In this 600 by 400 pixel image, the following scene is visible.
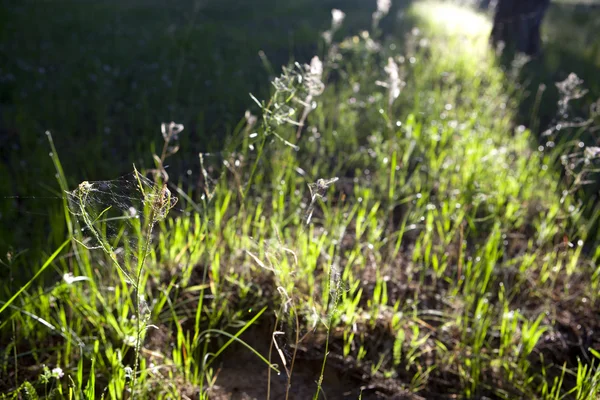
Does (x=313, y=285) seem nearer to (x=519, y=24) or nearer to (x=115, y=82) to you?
(x=115, y=82)

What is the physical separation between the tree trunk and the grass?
9.30 ft

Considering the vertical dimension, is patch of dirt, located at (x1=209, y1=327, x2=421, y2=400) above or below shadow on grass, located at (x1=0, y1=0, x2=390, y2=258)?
below

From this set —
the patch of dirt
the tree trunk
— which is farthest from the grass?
the tree trunk

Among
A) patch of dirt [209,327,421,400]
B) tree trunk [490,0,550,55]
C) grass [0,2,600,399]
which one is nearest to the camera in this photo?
grass [0,2,600,399]

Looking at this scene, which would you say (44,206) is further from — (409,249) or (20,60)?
(20,60)

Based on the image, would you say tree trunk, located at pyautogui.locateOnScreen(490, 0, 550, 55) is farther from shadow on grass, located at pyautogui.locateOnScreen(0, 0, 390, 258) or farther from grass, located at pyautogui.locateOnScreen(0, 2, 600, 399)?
grass, located at pyautogui.locateOnScreen(0, 2, 600, 399)

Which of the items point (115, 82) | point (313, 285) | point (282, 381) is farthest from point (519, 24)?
point (282, 381)

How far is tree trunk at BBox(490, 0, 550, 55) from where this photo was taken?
580cm

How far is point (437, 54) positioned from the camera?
5.10 metres

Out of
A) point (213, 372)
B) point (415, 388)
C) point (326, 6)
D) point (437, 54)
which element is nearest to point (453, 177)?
point (415, 388)

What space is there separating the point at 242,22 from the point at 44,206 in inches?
179

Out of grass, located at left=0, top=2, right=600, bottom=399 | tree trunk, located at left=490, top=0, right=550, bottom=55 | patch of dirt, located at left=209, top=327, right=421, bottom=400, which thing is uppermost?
tree trunk, located at left=490, top=0, right=550, bottom=55

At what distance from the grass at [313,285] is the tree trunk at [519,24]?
284 centimetres

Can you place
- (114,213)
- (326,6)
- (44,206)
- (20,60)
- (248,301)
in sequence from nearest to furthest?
(248,301), (114,213), (44,206), (20,60), (326,6)
